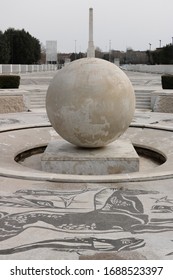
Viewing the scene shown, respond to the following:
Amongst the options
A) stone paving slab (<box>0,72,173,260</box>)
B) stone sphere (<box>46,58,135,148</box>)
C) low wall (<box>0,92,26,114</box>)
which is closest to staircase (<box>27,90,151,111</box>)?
low wall (<box>0,92,26,114</box>)

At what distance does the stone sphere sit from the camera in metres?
8.05

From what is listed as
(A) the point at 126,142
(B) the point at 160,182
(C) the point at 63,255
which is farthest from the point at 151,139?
(C) the point at 63,255

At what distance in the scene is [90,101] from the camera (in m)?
8.02

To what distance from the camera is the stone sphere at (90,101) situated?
8055 millimetres

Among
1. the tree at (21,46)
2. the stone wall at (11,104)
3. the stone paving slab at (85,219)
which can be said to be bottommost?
the stone paving slab at (85,219)

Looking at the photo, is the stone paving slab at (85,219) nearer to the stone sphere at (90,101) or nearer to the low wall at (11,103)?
the stone sphere at (90,101)

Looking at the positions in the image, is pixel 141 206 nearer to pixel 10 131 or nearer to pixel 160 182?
pixel 160 182

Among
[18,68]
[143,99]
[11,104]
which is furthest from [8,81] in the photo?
[18,68]

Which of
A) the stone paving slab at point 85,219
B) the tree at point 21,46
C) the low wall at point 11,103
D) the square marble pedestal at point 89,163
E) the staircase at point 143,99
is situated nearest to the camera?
the stone paving slab at point 85,219

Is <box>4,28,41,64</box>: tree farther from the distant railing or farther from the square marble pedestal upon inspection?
the square marble pedestal

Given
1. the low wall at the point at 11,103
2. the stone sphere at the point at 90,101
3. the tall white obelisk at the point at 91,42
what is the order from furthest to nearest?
the low wall at the point at 11,103, the tall white obelisk at the point at 91,42, the stone sphere at the point at 90,101

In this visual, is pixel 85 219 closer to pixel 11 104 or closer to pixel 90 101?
pixel 90 101

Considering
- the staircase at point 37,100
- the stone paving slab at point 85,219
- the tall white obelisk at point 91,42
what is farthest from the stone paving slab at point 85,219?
the staircase at point 37,100

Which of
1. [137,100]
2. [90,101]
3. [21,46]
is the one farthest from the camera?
[21,46]
